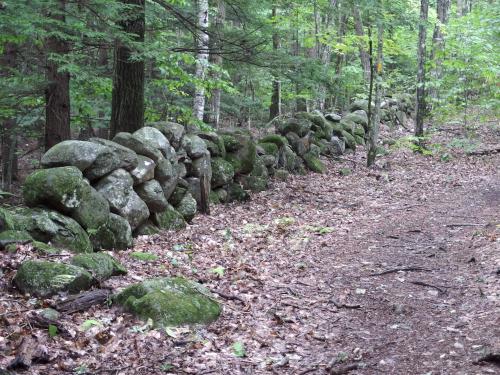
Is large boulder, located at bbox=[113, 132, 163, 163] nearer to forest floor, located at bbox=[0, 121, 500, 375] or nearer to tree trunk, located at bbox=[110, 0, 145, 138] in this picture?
tree trunk, located at bbox=[110, 0, 145, 138]

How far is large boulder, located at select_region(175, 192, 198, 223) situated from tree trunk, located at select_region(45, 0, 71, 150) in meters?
2.68

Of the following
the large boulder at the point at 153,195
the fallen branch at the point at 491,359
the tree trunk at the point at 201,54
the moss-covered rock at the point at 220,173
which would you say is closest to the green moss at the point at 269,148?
the tree trunk at the point at 201,54

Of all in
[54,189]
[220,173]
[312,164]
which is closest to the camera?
[54,189]

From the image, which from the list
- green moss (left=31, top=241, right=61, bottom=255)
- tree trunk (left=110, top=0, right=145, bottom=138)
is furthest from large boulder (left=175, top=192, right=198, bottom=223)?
green moss (left=31, top=241, right=61, bottom=255)

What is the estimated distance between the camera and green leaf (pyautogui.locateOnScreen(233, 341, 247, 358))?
4651 millimetres

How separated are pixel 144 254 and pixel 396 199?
22.4 ft

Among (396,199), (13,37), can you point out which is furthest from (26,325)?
(396,199)

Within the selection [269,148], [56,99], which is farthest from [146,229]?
[269,148]

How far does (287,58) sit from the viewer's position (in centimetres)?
→ 1102

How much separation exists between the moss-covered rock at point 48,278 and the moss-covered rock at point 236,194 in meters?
6.31

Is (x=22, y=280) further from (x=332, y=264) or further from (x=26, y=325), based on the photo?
(x=332, y=264)

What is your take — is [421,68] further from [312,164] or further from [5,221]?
[5,221]

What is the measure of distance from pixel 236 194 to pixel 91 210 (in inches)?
194

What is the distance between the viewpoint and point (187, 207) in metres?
9.70
